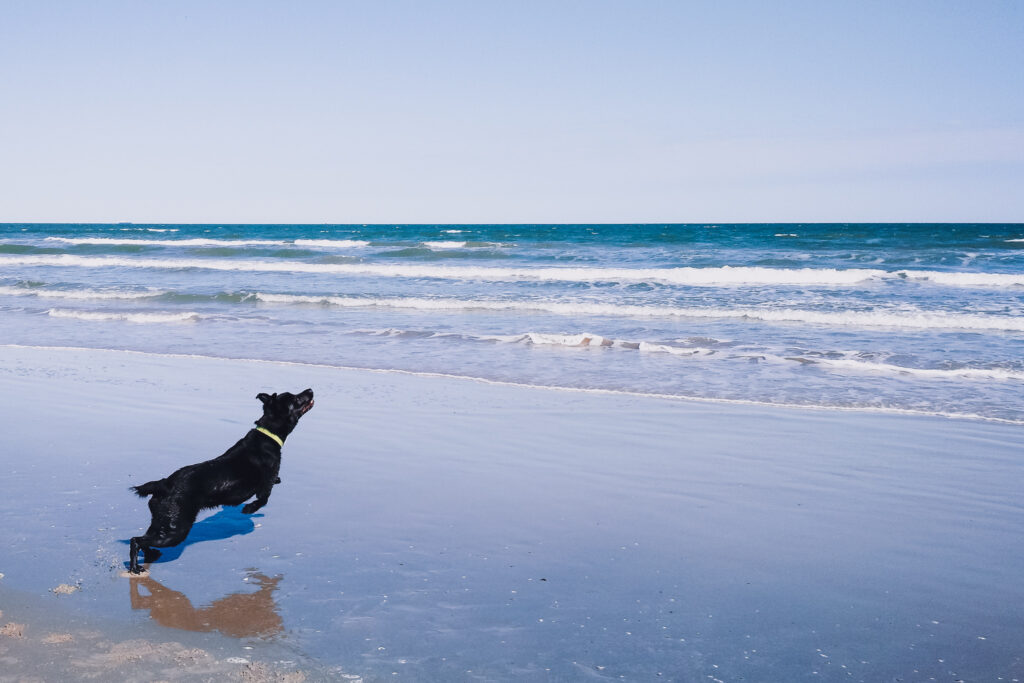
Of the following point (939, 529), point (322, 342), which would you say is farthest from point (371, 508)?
point (322, 342)

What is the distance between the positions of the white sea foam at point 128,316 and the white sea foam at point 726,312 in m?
3.28

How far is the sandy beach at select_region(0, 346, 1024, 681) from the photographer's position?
3402 mm

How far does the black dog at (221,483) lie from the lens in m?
4.23

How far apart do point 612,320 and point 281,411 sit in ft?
38.0

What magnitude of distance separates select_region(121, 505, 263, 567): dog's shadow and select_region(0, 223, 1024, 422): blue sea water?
16.6 feet

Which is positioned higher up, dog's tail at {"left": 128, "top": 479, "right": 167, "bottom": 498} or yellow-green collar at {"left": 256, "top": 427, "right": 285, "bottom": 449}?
yellow-green collar at {"left": 256, "top": 427, "right": 285, "bottom": 449}

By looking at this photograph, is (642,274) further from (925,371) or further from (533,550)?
(533,550)

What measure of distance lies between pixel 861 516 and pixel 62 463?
17.3 ft

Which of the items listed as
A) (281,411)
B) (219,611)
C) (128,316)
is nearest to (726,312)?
(128,316)

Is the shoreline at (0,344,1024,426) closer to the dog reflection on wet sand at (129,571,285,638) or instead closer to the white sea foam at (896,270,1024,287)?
the dog reflection on wet sand at (129,571,285,638)

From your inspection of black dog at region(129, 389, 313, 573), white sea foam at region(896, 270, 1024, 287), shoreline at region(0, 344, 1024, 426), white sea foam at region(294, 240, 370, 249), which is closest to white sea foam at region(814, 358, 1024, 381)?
shoreline at region(0, 344, 1024, 426)

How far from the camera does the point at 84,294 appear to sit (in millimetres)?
20984

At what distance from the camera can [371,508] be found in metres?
5.25

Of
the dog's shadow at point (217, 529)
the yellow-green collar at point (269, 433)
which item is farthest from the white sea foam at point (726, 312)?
the yellow-green collar at point (269, 433)
